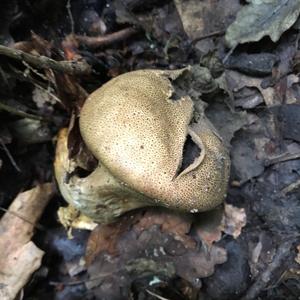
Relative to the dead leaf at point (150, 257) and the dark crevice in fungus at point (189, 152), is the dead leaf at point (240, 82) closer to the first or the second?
the dark crevice in fungus at point (189, 152)

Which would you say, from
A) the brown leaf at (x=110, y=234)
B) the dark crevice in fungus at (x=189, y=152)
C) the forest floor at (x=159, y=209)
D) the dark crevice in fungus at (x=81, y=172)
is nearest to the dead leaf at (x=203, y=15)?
the forest floor at (x=159, y=209)

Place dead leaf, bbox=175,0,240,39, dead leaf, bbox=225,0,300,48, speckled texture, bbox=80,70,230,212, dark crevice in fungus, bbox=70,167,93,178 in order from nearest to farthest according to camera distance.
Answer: speckled texture, bbox=80,70,230,212, dark crevice in fungus, bbox=70,167,93,178, dead leaf, bbox=225,0,300,48, dead leaf, bbox=175,0,240,39

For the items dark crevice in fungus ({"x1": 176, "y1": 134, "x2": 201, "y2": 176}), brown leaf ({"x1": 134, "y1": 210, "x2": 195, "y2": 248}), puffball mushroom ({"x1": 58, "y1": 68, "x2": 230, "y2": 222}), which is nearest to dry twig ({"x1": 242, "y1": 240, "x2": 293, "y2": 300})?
brown leaf ({"x1": 134, "y1": 210, "x2": 195, "y2": 248})

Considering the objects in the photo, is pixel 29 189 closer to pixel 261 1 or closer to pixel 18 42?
pixel 18 42

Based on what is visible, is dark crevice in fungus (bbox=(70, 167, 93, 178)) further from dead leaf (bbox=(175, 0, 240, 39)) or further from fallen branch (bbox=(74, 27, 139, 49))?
dead leaf (bbox=(175, 0, 240, 39))

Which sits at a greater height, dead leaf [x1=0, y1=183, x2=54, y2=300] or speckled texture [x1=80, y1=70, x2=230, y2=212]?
speckled texture [x1=80, y1=70, x2=230, y2=212]

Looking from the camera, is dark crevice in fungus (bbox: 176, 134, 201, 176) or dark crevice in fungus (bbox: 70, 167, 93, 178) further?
dark crevice in fungus (bbox: 70, 167, 93, 178)

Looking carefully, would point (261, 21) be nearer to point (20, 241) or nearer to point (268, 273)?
point (268, 273)
